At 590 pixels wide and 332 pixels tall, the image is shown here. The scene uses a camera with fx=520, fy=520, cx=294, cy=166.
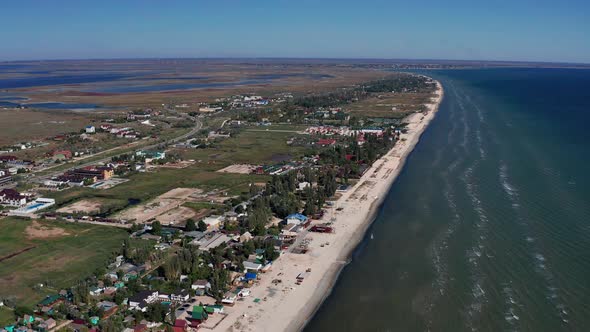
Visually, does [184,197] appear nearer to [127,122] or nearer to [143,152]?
[143,152]

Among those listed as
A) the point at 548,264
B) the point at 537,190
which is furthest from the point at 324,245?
the point at 537,190

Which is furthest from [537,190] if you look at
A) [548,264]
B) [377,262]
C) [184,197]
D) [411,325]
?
[184,197]

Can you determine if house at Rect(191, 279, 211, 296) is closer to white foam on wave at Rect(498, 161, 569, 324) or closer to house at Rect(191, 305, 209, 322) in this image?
house at Rect(191, 305, 209, 322)

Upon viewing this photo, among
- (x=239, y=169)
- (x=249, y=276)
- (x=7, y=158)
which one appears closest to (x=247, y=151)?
(x=239, y=169)

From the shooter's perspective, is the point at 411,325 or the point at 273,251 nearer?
the point at 411,325

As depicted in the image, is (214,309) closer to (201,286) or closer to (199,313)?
(199,313)

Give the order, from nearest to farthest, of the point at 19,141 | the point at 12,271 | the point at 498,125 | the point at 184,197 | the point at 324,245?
1. the point at 12,271
2. the point at 324,245
3. the point at 184,197
4. the point at 19,141
5. the point at 498,125

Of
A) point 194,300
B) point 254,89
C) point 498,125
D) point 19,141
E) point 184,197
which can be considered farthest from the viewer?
point 254,89

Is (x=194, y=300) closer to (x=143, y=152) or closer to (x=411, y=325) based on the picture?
(x=411, y=325)
